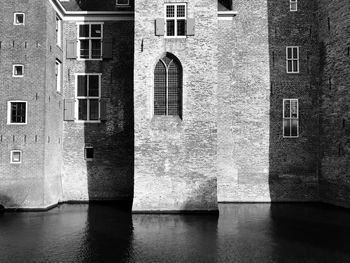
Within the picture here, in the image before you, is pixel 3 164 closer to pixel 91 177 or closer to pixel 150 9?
pixel 91 177

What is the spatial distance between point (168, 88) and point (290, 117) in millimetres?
7293

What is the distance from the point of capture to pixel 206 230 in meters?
12.0

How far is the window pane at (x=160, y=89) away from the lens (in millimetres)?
15844

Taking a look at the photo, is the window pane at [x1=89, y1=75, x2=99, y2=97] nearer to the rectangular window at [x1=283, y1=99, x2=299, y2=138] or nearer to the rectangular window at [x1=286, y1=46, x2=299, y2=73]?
the rectangular window at [x1=283, y1=99, x2=299, y2=138]

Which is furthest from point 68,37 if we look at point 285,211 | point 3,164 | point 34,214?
point 285,211

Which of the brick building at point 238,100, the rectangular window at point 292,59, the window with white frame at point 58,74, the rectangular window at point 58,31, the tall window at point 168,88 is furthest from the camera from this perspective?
the rectangular window at point 292,59

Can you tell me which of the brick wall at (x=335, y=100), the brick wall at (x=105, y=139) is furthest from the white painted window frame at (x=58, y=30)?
the brick wall at (x=335, y=100)

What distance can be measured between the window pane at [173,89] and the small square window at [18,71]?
707 cm

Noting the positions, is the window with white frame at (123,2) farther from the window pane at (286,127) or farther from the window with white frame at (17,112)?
the window pane at (286,127)

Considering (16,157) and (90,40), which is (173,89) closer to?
(90,40)

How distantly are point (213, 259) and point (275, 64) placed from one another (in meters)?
13.0

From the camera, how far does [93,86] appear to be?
18688mm

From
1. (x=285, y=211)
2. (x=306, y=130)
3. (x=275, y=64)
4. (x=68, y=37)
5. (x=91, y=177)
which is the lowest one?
(x=285, y=211)

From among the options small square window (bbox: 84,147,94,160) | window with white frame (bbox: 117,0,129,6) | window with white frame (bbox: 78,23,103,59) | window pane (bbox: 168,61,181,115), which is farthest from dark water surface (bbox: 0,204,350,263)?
window with white frame (bbox: 117,0,129,6)
